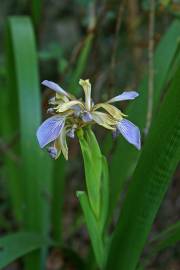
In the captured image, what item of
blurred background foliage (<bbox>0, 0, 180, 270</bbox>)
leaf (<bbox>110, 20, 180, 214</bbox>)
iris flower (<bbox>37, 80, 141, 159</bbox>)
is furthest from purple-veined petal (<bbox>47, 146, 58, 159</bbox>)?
leaf (<bbox>110, 20, 180, 214</bbox>)

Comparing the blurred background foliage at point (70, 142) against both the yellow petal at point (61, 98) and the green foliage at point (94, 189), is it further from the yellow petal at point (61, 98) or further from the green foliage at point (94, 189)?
the yellow petal at point (61, 98)

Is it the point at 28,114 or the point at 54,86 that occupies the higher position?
the point at 54,86

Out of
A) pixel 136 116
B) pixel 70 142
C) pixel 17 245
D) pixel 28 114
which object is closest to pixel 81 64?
pixel 28 114

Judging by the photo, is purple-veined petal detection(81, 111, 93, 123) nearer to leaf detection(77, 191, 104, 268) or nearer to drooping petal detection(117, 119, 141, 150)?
drooping petal detection(117, 119, 141, 150)

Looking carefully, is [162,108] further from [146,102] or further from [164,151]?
[146,102]

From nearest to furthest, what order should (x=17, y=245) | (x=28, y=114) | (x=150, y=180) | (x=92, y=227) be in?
(x=150, y=180) < (x=92, y=227) < (x=17, y=245) < (x=28, y=114)

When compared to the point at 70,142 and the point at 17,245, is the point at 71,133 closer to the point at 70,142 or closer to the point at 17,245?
the point at 17,245

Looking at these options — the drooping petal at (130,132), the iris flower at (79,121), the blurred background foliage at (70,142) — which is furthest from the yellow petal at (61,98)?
the blurred background foliage at (70,142)

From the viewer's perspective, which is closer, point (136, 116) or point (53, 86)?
point (53, 86)
